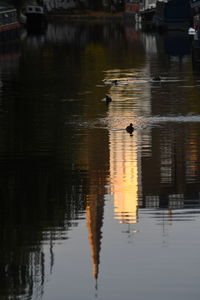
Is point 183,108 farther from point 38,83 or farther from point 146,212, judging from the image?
point 146,212

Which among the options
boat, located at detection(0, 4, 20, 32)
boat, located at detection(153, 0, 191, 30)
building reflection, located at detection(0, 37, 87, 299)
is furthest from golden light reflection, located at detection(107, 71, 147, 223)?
boat, located at detection(153, 0, 191, 30)

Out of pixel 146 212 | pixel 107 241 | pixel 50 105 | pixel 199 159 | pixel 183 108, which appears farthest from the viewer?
pixel 50 105

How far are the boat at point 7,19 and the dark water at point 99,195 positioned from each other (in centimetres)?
6763

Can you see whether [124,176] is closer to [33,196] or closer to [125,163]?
[125,163]

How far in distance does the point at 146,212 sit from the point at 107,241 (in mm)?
2150

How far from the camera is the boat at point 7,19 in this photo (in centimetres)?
10986

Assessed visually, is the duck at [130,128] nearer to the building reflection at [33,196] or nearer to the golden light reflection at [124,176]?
the golden light reflection at [124,176]

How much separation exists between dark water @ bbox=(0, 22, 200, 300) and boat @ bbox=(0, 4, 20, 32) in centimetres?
6763

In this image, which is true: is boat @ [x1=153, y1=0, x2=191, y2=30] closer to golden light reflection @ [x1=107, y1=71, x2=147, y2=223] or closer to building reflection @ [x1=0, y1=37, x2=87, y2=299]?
golden light reflection @ [x1=107, y1=71, x2=147, y2=223]

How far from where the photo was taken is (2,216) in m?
16.9

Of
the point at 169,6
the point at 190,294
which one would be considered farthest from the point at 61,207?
the point at 169,6

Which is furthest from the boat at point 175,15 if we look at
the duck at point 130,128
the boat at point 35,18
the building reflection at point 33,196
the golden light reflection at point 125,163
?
the duck at point 130,128

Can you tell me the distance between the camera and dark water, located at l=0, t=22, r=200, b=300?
1265cm

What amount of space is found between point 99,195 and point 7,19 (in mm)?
96317
